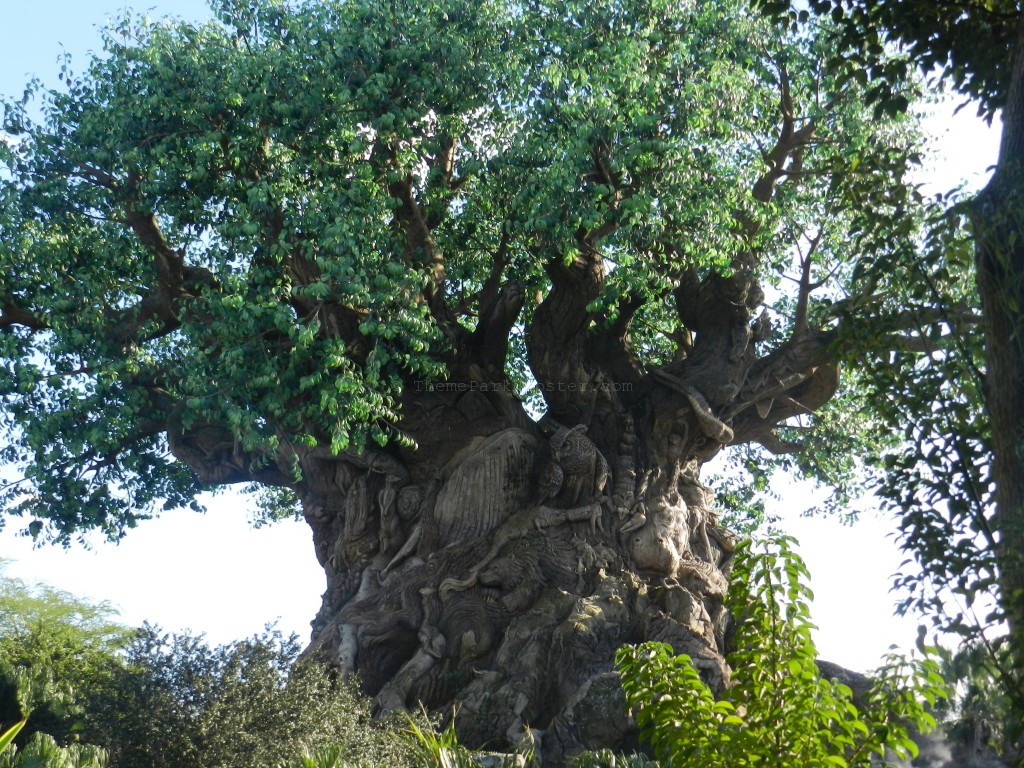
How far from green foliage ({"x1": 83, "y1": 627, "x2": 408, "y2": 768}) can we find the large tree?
2.53 m

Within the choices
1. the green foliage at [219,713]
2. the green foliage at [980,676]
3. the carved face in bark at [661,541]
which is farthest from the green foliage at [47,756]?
the carved face in bark at [661,541]

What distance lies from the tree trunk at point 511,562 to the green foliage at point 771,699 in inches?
198

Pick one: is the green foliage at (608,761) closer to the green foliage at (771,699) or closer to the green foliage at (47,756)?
the green foliage at (771,699)

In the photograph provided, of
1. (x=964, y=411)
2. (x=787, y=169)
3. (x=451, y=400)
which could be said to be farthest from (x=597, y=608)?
(x=964, y=411)

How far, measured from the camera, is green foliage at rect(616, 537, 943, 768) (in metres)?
6.57

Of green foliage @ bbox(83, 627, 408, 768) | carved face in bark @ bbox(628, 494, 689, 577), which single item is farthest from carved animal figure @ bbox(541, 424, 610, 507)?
green foliage @ bbox(83, 627, 408, 768)

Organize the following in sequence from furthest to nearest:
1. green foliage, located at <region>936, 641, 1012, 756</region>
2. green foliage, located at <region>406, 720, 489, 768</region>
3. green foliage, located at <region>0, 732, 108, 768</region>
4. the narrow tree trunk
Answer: green foliage, located at <region>406, 720, 489, 768</region> → green foliage, located at <region>0, 732, 108, 768</region> → the narrow tree trunk → green foliage, located at <region>936, 641, 1012, 756</region>

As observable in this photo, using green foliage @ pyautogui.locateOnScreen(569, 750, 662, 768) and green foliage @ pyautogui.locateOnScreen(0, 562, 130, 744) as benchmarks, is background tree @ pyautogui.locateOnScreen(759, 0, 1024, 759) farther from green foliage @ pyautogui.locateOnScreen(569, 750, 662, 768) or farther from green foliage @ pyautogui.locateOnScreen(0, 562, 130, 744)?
green foliage @ pyautogui.locateOnScreen(0, 562, 130, 744)

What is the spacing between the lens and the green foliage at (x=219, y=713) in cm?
989

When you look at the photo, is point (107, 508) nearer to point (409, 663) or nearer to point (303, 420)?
point (303, 420)

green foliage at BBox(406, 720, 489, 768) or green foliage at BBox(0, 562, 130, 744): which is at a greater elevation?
green foliage at BBox(0, 562, 130, 744)

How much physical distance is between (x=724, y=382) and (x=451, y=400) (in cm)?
Answer: 373

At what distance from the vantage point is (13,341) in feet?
44.8

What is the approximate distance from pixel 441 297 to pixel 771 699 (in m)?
9.09
